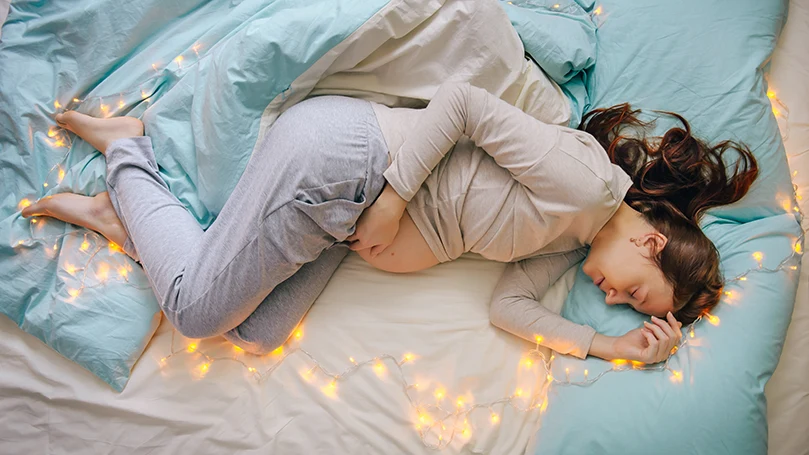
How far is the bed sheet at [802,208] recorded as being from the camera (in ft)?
3.92

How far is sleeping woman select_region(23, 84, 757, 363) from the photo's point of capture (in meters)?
1.14

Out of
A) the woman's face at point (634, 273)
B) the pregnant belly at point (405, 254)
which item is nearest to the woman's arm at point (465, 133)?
the pregnant belly at point (405, 254)

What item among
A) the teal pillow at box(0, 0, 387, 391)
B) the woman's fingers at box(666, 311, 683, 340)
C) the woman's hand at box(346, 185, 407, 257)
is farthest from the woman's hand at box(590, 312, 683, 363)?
the teal pillow at box(0, 0, 387, 391)

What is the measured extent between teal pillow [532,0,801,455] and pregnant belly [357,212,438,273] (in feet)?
1.25

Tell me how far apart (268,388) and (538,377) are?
0.62 metres

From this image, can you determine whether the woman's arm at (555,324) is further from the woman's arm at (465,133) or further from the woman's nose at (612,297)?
the woman's arm at (465,133)

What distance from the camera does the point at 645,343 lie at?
1224mm

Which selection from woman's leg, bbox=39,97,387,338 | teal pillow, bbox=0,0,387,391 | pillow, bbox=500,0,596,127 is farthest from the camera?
pillow, bbox=500,0,596,127

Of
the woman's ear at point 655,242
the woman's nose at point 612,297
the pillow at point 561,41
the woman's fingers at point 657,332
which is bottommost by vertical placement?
the woman's fingers at point 657,332

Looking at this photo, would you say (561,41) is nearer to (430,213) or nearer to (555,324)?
(430,213)

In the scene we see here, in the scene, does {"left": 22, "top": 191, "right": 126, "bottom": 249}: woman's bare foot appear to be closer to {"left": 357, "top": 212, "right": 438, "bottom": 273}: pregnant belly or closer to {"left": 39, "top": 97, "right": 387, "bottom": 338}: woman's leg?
{"left": 39, "top": 97, "right": 387, "bottom": 338}: woman's leg

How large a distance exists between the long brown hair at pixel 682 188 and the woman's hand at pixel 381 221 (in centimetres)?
55

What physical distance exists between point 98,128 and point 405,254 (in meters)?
0.79

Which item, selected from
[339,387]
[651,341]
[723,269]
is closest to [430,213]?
[339,387]
